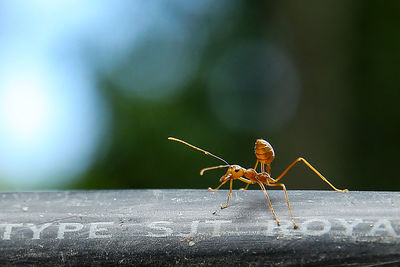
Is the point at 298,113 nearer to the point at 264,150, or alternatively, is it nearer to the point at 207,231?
the point at 264,150

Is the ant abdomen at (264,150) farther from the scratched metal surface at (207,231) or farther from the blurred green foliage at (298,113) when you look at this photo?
the blurred green foliage at (298,113)

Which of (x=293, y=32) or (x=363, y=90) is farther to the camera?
(x=293, y=32)

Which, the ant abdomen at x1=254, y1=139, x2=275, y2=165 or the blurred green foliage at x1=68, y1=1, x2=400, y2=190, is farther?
the blurred green foliage at x1=68, y1=1, x2=400, y2=190

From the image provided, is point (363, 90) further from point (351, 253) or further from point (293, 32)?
point (351, 253)

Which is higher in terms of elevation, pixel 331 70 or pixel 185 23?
pixel 185 23

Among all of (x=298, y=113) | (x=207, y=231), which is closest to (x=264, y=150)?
(x=207, y=231)

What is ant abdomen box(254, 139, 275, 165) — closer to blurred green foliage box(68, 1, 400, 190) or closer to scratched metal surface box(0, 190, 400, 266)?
scratched metal surface box(0, 190, 400, 266)

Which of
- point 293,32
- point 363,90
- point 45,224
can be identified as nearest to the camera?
point 45,224

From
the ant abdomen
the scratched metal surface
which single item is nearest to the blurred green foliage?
the ant abdomen

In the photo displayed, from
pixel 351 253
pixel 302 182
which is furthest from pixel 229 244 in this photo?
pixel 302 182
